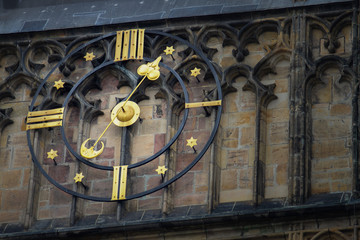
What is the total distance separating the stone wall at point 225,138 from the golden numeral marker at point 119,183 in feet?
0.34

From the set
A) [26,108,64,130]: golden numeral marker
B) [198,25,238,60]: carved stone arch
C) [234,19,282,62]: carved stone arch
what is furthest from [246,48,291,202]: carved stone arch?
[26,108,64,130]: golden numeral marker

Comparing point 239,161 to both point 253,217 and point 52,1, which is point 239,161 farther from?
point 52,1

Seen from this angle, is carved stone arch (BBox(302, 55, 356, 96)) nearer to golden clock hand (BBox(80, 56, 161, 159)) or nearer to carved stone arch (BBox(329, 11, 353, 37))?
carved stone arch (BBox(329, 11, 353, 37))

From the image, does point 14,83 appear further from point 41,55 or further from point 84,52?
point 84,52

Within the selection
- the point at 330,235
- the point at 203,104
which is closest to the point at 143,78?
the point at 203,104

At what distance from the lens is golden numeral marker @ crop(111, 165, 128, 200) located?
22766mm

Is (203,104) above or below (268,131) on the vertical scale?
above

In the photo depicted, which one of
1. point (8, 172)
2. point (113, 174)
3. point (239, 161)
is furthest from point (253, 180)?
point (8, 172)

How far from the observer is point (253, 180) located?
22.4m

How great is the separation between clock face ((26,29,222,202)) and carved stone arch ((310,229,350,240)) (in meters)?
1.97

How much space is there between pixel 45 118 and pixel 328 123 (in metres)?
3.63

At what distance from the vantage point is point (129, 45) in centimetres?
2392

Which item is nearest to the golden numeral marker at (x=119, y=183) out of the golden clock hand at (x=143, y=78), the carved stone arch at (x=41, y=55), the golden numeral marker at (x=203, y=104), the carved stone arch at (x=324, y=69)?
the golden clock hand at (x=143, y=78)

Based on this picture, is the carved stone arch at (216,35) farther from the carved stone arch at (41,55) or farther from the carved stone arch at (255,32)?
the carved stone arch at (41,55)
